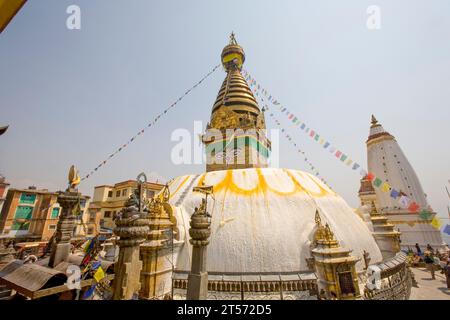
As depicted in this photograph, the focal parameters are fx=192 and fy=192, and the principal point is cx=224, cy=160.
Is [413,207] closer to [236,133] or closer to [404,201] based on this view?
[404,201]

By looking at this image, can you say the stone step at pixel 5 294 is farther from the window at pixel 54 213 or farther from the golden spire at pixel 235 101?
the window at pixel 54 213

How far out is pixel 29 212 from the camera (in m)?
27.1

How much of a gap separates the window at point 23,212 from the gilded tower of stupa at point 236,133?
1087 inches

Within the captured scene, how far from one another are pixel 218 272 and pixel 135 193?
630 centimetres

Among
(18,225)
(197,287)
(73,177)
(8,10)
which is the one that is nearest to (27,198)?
(18,225)

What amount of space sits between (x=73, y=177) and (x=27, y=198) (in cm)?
2755

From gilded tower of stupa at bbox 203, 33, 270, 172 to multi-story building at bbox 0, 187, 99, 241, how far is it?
20.8m

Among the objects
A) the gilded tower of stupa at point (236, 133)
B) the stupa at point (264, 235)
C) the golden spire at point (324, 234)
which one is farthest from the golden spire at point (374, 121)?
the golden spire at point (324, 234)

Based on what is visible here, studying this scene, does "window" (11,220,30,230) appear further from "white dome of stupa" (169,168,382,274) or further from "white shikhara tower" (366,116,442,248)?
"white shikhara tower" (366,116,442,248)

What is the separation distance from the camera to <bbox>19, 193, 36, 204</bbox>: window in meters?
26.7

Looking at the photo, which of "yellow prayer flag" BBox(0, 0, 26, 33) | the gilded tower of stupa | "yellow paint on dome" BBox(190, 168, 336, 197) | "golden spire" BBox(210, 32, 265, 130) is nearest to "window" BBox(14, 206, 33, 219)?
the gilded tower of stupa

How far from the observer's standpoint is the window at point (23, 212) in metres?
26.0

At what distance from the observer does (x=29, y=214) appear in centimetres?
2706

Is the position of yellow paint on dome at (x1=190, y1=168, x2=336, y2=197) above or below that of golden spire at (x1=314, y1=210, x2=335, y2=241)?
above
